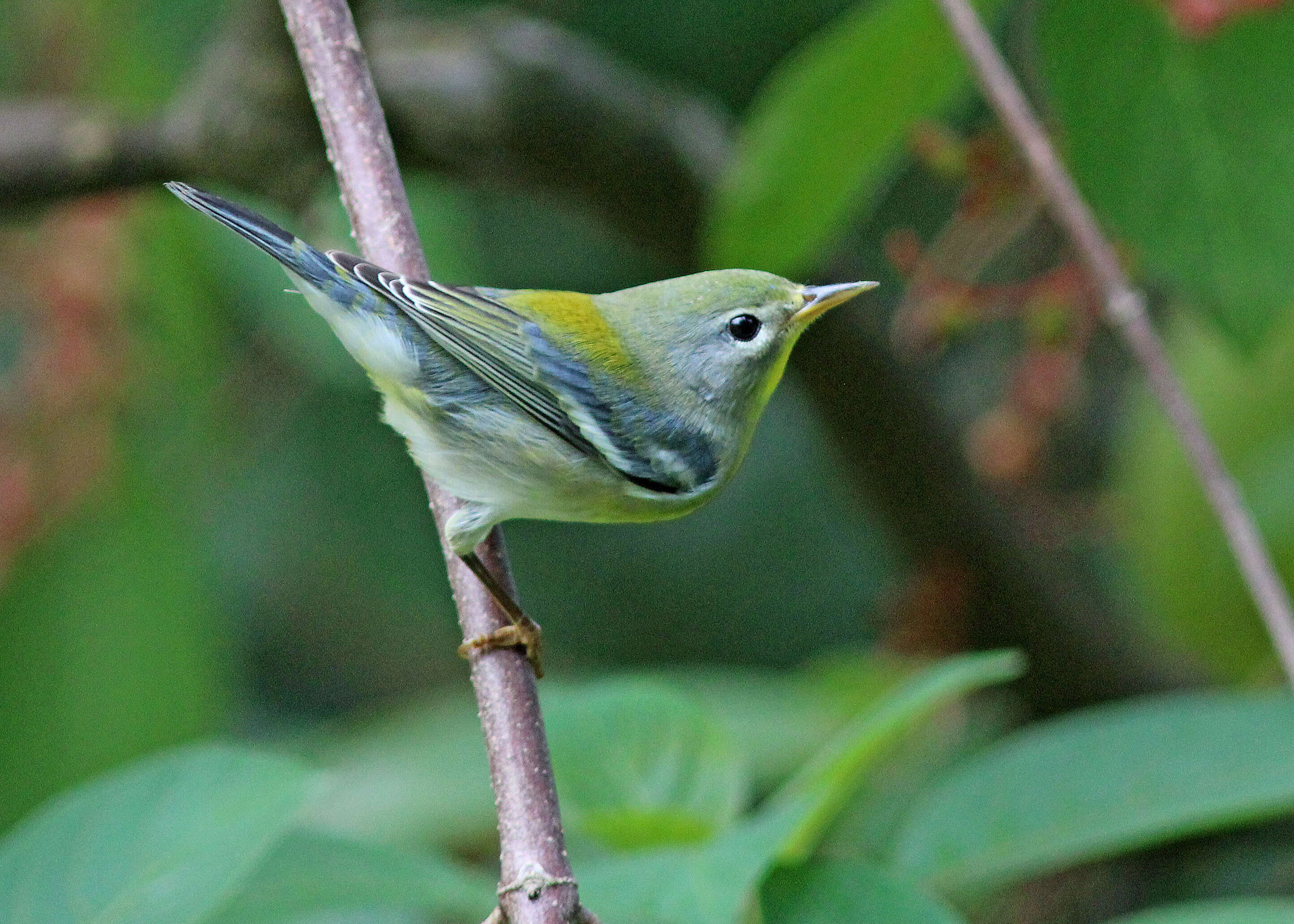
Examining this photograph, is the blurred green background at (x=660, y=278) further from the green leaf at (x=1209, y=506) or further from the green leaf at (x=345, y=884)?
the green leaf at (x=345, y=884)

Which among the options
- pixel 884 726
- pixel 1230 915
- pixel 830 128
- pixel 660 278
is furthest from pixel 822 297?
pixel 660 278

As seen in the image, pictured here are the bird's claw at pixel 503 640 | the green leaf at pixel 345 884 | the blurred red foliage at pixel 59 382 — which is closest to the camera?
the bird's claw at pixel 503 640

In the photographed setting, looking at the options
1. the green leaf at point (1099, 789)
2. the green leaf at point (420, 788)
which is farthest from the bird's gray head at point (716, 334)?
the green leaf at point (420, 788)

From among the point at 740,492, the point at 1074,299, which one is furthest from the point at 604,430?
the point at 740,492

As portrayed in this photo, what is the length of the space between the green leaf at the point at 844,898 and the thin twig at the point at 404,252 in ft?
0.96

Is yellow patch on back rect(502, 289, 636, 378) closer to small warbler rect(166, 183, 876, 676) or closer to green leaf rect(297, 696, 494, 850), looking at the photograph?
small warbler rect(166, 183, 876, 676)

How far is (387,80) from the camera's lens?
250 centimetres

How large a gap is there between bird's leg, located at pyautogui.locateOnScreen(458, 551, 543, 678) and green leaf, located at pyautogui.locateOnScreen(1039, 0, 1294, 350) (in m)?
0.91

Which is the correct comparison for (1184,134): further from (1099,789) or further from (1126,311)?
(1099,789)

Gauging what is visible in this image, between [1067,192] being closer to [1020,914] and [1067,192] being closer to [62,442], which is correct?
[1020,914]

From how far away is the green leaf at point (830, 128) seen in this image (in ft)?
5.94

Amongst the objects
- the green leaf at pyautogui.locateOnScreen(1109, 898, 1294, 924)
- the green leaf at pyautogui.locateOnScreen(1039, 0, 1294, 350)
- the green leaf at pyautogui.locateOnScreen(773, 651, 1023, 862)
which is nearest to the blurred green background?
the green leaf at pyautogui.locateOnScreen(1039, 0, 1294, 350)

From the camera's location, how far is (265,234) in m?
1.70

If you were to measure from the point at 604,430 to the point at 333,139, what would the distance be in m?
0.51
